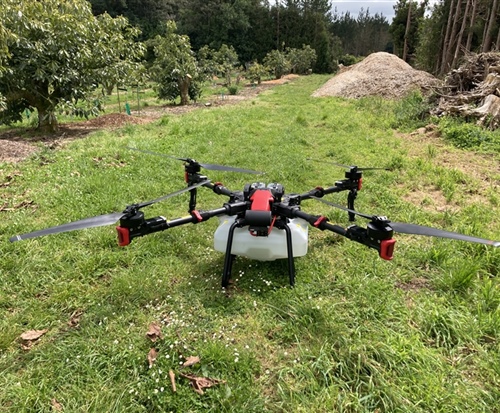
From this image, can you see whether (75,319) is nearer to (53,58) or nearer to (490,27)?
(53,58)

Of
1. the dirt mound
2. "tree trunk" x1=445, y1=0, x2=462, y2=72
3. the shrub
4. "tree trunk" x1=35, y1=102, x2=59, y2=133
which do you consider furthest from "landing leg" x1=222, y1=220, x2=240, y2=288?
"tree trunk" x1=445, y1=0, x2=462, y2=72

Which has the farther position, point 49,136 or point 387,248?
point 49,136

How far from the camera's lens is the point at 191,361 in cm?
204

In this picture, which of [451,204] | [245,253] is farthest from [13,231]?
[451,204]

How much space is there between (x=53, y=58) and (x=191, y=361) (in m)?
9.02

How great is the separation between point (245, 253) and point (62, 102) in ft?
26.7

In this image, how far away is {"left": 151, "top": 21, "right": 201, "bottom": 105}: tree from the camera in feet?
47.6

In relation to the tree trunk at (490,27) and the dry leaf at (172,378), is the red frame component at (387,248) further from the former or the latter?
the tree trunk at (490,27)

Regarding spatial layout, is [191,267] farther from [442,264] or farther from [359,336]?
[442,264]

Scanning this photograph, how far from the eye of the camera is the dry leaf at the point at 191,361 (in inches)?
79.5

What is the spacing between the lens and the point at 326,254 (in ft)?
11.1

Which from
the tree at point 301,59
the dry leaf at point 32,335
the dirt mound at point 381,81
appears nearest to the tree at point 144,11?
the tree at point 301,59

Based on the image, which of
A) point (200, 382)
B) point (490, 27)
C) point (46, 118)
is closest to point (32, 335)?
point (200, 382)

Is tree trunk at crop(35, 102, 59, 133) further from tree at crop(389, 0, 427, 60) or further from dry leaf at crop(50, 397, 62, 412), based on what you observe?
tree at crop(389, 0, 427, 60)
